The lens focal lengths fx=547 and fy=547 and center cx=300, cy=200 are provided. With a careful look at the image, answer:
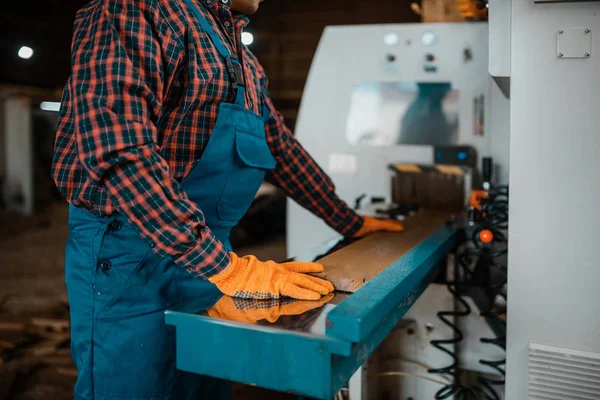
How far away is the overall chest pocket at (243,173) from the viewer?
4.35 ft

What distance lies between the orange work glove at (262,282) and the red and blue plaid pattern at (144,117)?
1.4 inches

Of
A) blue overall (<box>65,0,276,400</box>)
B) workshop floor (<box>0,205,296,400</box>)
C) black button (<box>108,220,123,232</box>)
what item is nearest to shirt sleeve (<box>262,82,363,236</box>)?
blue overall (<box>65,0,276,400</box>)

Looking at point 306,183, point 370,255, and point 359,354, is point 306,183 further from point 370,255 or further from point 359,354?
point 359,354

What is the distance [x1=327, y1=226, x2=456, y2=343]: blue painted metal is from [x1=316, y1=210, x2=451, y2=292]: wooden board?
41 millimetres

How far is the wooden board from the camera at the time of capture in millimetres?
1228

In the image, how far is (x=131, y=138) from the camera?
1.04 meters

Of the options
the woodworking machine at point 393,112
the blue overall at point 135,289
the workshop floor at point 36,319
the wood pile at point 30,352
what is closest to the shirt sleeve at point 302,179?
the woodworking machine at point 393,112

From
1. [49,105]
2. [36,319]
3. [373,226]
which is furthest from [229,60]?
[49,105]

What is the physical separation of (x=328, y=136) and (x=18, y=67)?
7004mm

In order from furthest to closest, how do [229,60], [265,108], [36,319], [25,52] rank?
[25,52] → [36,319] → [265,108] → [229,60]

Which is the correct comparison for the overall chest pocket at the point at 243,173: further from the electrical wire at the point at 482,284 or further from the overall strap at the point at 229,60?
the electrical wire at the point at 482,284

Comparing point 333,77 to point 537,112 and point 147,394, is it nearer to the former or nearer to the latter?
point 537,112

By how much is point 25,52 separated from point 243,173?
750 cm

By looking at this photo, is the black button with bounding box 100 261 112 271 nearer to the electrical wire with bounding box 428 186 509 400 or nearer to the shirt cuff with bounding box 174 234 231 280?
the shirt cuff with bounding box 174 234 231 280
